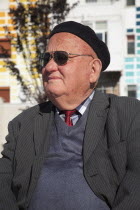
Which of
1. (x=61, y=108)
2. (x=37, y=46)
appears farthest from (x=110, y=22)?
(x=61, y=108)

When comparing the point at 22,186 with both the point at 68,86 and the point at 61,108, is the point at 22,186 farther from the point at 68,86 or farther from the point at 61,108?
the point at 68,86

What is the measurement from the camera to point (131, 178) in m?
1.76

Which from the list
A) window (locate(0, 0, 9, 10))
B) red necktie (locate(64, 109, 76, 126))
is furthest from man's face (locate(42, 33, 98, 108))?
window (locate(0, 0, 9, 10))

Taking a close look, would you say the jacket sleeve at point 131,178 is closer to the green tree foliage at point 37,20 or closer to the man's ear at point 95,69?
the man's ear at point 95,69

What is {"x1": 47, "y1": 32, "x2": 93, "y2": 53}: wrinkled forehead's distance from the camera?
2.08 meters

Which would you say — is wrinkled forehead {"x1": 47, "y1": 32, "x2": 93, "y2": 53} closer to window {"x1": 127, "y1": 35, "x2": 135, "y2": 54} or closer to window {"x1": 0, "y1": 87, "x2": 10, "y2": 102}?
window {"x1": 127, "y1": 35, "x2": 135, "y2": 54}

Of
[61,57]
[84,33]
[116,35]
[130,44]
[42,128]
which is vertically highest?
[116,35]

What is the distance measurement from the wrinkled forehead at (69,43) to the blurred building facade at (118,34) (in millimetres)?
11275

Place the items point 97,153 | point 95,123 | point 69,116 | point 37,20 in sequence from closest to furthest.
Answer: point 97,153
point 95,123
point 69,116
point 37,20

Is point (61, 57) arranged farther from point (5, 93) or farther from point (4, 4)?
point (4, 4)

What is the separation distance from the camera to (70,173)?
1901 millimetres

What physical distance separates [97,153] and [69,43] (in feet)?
2.55

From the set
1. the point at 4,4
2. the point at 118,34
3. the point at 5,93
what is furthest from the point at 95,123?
the point at 4,4

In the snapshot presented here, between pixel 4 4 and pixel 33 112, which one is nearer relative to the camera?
pixel 33 112
